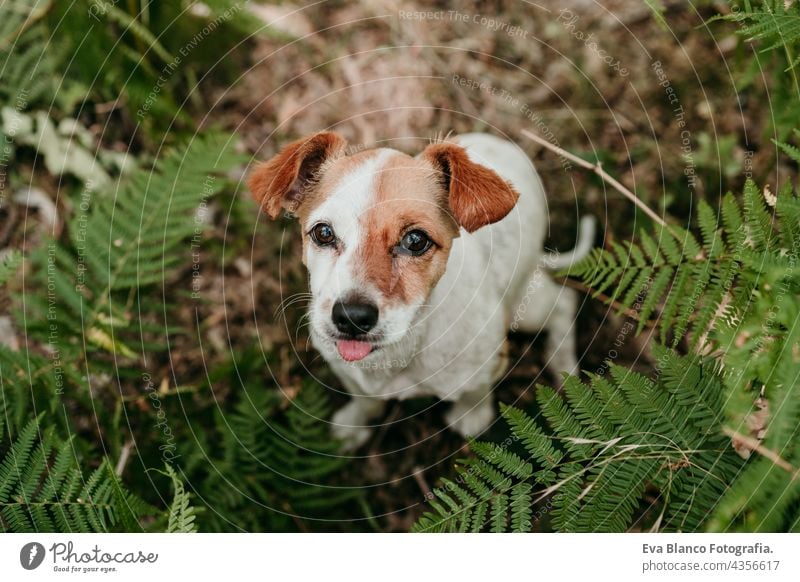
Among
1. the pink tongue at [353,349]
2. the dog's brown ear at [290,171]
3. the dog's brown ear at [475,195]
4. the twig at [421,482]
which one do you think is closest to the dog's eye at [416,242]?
the dog's brown ear at [475,195]

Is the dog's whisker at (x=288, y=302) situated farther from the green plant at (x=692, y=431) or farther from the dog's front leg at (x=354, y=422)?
the green plant at (x=692, y=431)

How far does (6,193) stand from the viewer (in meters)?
4.84

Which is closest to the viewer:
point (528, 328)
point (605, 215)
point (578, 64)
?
point (528, 328)

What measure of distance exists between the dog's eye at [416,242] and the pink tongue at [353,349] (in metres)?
0.53

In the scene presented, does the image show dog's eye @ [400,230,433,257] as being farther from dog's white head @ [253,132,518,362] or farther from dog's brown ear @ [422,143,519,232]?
dog's brown ear @ [422,143,519,232]

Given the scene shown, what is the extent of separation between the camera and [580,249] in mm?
4367

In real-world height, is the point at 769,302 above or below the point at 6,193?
above

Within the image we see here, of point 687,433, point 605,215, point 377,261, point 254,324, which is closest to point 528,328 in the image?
point 605,215

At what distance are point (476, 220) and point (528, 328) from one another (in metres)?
1.72

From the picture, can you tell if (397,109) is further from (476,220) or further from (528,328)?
(476,220)

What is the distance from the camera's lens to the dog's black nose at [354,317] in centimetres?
272

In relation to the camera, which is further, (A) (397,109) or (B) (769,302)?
(A) (397,109)

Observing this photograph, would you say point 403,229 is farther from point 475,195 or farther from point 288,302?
point 288,302
